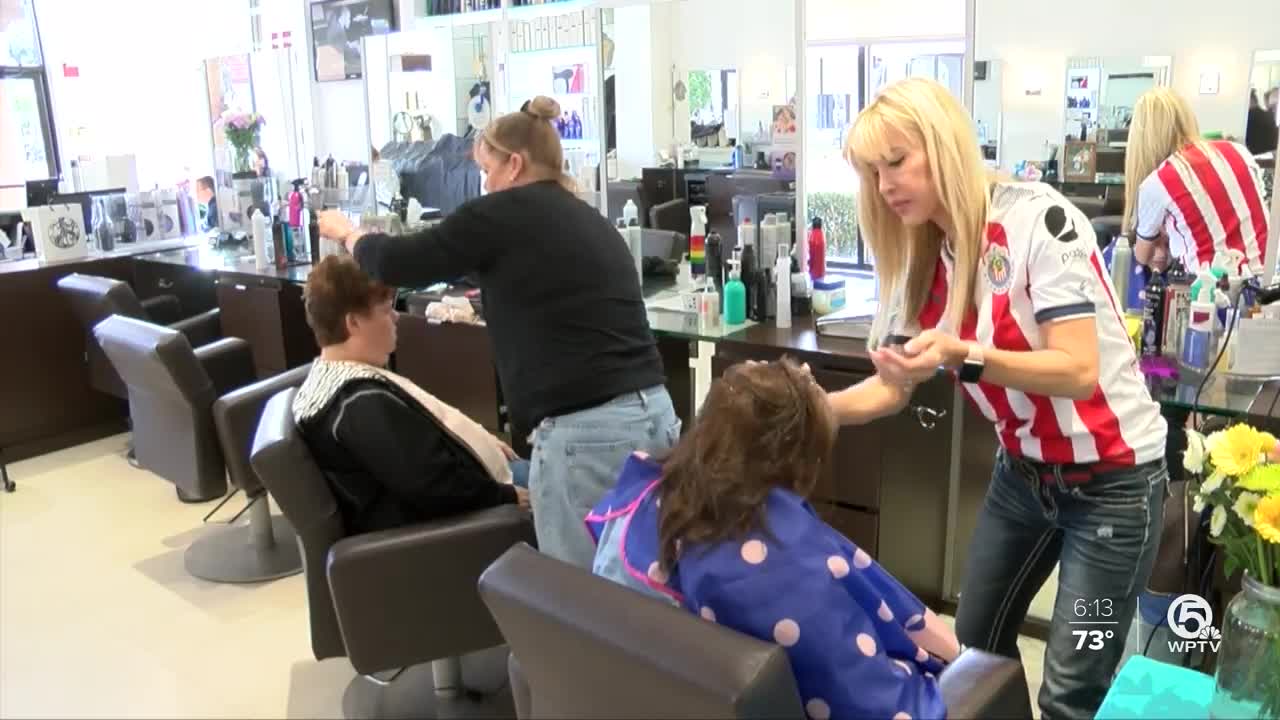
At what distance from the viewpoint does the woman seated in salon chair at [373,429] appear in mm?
2066

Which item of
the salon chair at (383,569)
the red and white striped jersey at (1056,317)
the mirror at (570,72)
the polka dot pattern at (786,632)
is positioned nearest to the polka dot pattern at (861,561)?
the polka dot pattern at (786,632)

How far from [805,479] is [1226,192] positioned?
1.81 m

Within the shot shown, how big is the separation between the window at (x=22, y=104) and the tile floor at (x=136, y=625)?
107 inches

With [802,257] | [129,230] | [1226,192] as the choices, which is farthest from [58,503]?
[1226,192]

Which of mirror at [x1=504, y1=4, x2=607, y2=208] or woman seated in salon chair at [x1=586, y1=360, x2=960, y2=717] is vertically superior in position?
mirror at [x1=504, y1=4, x2=607, y2=208]

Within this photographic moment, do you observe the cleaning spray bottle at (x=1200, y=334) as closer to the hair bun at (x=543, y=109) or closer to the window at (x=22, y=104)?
the hair bun at (x=543, y=109)

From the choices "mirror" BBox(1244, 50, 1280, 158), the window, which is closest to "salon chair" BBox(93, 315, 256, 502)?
"mirror" BBox(1244, 50, 1280, 158)

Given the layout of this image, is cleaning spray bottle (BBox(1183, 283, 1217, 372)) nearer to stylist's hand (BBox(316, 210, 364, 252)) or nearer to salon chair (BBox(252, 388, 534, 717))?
salon chair (BBox(252, 388, 534, 717))

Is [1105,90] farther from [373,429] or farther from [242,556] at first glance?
[242,556]

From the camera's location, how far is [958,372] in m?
1.46

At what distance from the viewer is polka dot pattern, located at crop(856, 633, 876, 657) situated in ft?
4.12

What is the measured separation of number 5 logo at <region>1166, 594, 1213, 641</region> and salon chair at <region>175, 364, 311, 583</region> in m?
2.04

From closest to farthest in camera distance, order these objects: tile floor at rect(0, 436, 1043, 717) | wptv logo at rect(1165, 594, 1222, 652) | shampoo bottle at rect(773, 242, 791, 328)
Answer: wptv logo at rect(1165, 594, 1222, 652), tile floor at rect(0, 436, 1043, 717), shampoo bottle at rect(773, 242, 791, 328)

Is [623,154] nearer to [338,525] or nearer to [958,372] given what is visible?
[338,525]
